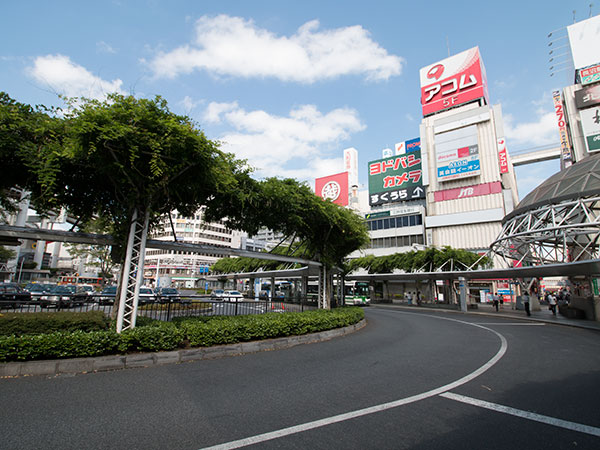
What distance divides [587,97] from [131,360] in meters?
66.3

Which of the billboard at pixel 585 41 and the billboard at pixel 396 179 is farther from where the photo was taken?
the billboard at pixel 396 179

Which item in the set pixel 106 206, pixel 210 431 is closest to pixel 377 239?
pixel 106 206

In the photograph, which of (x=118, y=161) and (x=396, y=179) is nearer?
(x=118, y=161)

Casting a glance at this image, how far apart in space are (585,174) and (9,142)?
30.0 meters

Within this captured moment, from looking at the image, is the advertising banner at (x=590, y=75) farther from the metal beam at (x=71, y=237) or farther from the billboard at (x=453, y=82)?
the metal beam at (x=71, y=237)

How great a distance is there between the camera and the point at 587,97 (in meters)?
47.2

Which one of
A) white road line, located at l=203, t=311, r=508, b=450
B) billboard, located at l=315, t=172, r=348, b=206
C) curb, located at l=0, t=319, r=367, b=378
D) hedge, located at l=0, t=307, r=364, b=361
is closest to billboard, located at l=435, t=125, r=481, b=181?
billboard, located at l=315, t=172, r=348, b=206

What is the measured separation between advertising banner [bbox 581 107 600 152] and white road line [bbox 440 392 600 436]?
57716mm

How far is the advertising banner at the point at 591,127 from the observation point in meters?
45.0

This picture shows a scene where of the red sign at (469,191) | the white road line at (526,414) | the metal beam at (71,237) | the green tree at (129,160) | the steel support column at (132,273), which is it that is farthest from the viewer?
the red sign at (469,191)

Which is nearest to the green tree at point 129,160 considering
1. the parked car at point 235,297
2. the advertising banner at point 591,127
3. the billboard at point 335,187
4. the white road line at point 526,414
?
the parked car at point 235,297

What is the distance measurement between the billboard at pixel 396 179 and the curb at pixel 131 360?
56.8 meters

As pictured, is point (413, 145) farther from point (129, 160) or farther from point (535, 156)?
point (129, 160)

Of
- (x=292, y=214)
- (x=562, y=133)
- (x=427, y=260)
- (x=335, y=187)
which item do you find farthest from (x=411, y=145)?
(x=292, y=214)
